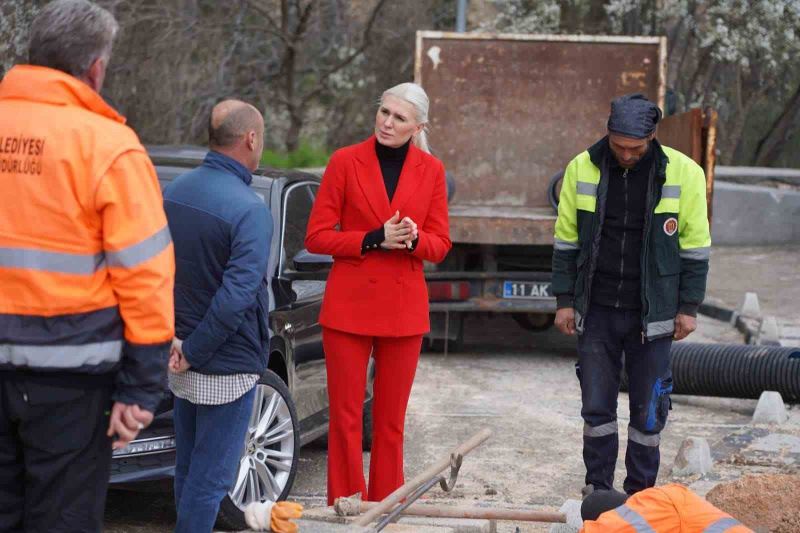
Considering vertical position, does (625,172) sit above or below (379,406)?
above

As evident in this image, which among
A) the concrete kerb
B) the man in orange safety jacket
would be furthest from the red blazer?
the concrete kerb

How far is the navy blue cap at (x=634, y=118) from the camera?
5680 mm

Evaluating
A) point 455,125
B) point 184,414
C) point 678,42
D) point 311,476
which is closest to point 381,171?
point 184,414

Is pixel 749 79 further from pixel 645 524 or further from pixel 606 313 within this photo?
pixel 645 524

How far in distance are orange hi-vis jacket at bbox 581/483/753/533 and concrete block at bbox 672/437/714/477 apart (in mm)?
3182

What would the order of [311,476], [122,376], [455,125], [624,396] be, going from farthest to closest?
[455,125] → [624,396] → [311,476] → [122,376]

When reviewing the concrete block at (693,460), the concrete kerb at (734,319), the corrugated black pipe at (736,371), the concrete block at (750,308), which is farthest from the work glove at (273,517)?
the concrete block at (750,308)

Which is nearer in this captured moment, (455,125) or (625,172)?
(625,172)

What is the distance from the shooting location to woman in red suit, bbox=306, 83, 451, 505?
5672mm

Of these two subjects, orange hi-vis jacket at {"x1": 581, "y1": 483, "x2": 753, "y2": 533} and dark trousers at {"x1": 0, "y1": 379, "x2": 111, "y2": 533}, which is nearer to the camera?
dark trousers at {"x1": 0, "y1": 379, "x2": 111, "y2": 533}

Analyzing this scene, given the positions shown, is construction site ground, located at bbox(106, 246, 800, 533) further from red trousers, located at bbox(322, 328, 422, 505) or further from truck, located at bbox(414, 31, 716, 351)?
truck, located at bbox(414, 31, 716, 351)

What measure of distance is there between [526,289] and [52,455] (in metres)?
7.46

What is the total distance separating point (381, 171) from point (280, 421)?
134 centimetres

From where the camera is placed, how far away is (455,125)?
12195 millimetres
